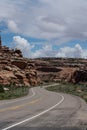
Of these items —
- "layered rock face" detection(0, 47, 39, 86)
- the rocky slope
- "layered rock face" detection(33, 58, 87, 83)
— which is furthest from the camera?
"layered rock face" detection(33, 58, 87, 83)

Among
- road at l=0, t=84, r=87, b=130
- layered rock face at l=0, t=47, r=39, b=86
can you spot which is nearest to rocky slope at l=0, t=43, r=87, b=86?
layered rock face at l=0, t=47, r=39, b=86

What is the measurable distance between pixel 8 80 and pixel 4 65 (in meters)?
8.77

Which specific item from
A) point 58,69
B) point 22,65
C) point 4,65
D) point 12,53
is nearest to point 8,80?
point 4,65

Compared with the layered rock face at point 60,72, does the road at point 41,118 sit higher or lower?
higher

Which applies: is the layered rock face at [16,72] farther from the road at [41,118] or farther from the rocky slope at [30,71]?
the road at [41,118]

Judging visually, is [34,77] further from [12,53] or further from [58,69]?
[58,69]

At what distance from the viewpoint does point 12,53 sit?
136750 mm

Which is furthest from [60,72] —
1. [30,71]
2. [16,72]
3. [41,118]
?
[41,118]

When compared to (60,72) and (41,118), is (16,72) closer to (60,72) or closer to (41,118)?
(60,72)

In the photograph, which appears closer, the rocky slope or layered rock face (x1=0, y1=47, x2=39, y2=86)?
layered rock face (x1=0, y1=47, x2=39, y2=86)

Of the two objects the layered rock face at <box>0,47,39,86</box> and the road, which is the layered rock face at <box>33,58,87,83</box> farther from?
the road

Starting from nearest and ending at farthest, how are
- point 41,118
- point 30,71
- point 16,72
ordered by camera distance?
point 41,118 → point 16,72 → point 30,71

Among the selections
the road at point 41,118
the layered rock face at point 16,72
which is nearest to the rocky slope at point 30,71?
the layered rock face at point 16,72

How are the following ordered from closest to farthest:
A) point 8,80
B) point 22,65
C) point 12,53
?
1. point 8,80
2. point 22,65
3. point 12,53
